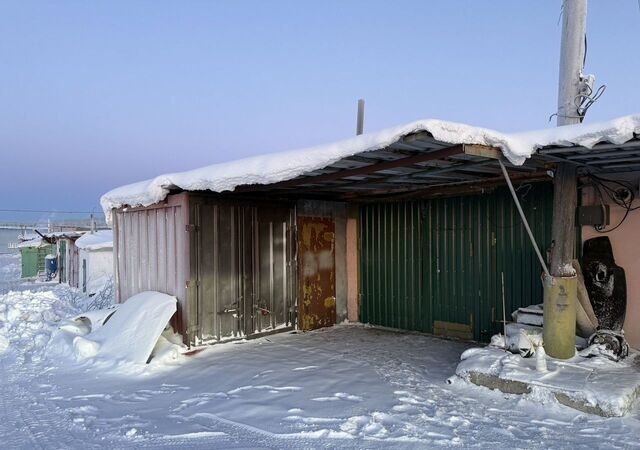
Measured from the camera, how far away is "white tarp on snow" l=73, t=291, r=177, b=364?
19.5 feet

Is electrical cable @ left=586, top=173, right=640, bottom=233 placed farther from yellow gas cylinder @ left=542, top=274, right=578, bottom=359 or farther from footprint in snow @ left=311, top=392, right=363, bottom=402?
footprint in snow @ left=311, top=392, right=363, bottom=402

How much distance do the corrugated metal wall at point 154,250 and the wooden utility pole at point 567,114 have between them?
4.87 m

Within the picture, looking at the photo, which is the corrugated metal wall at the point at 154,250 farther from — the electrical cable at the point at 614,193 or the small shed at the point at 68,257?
the small shed at the point at 68,257

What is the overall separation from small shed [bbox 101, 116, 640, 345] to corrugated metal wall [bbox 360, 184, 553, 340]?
0.07 feet

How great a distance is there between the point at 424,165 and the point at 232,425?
345 cm

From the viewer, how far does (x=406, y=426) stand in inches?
150

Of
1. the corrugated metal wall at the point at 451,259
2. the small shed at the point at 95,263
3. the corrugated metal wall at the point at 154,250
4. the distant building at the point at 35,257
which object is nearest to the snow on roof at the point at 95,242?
the small shed at the point at 95,263

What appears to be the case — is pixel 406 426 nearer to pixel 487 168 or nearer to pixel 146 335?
pixel 487 168

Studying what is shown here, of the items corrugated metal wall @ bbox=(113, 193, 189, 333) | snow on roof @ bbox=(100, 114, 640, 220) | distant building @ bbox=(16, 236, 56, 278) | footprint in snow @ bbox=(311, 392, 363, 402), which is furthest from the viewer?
distant building @ bbox=(16, 236, 56, 278)

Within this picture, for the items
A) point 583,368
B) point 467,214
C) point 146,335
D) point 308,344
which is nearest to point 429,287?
point 467,214

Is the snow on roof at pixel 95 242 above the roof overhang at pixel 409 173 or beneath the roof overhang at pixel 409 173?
beneath

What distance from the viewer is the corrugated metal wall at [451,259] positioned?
6.55 metres

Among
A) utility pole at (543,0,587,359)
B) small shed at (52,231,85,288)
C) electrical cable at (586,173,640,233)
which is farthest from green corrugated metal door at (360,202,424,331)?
small shed at (52,231,85,288)

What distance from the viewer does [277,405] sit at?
4.32m
